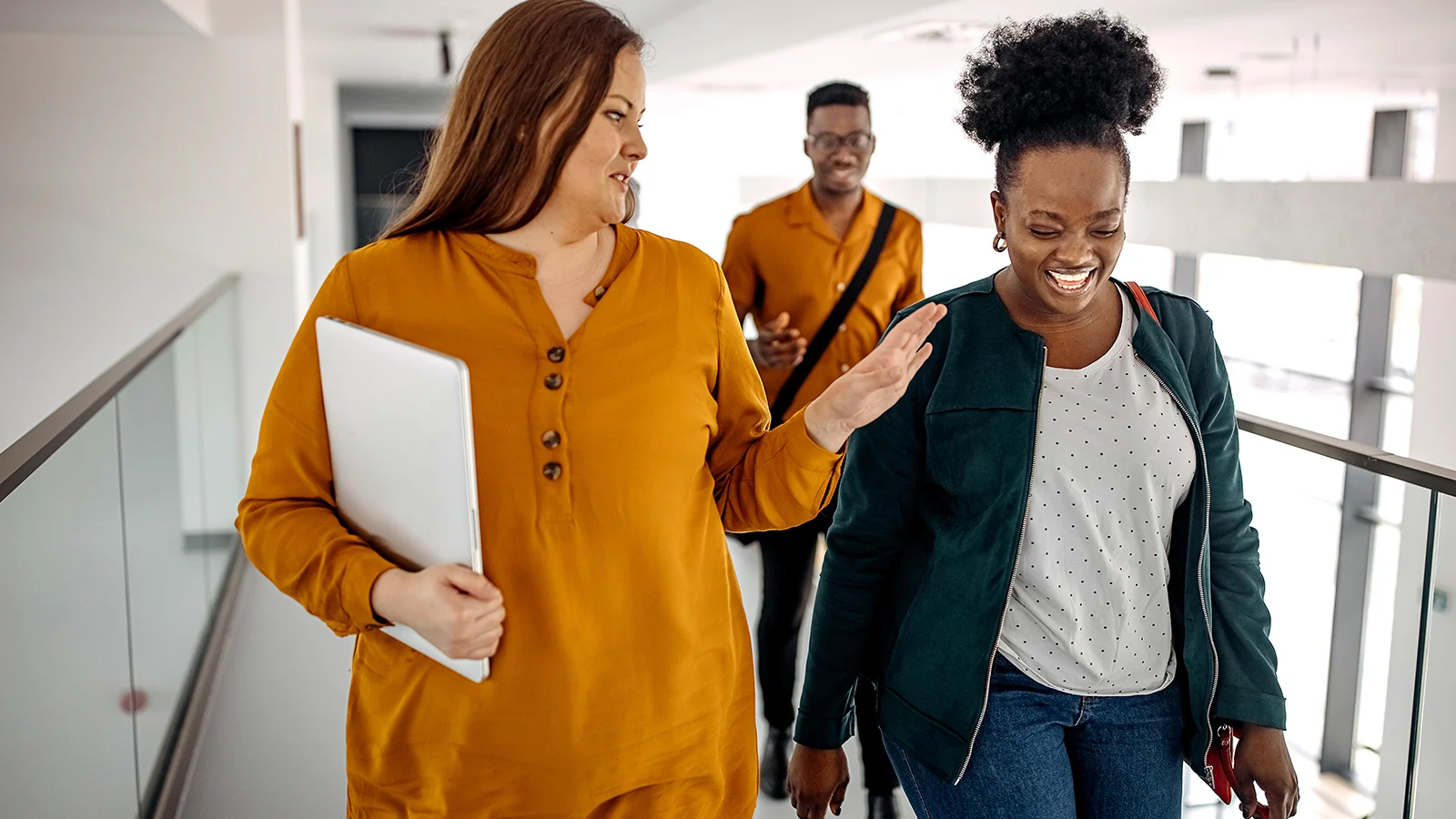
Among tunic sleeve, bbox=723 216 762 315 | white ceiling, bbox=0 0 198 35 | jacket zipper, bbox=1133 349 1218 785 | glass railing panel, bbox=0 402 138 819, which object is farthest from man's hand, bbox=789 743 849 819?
white ceiling, bbox=0 0 198 35

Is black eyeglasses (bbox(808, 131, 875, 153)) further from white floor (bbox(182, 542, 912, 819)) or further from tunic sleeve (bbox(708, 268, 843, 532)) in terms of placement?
tunic sleeve (bbox(708, 268, 843, 532))

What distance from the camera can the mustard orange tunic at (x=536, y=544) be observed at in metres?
1.29

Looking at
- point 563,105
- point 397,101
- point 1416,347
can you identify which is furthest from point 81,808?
point 397,101

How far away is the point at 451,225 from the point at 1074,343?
83 cm

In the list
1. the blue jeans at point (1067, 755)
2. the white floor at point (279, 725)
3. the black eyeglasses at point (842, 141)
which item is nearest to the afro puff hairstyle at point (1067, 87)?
the blue jeans at point (1067, 755)

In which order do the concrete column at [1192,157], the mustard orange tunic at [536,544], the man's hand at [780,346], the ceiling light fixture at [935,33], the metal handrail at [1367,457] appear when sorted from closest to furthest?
the mustard orange tunic at [536,544]
the metal handrail at [1367,457]
the man's hand at [780,346]
the ceiling light fixture at [935,33]
the concrete column at [1192,157]

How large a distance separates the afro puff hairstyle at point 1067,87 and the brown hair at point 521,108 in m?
0.53

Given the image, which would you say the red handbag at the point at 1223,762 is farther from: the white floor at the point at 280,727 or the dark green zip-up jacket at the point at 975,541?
the white floor at the point at 280,727

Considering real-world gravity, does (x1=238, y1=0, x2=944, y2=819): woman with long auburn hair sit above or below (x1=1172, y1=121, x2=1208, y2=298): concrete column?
below

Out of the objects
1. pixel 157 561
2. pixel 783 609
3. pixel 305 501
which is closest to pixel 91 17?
pixel 157 561

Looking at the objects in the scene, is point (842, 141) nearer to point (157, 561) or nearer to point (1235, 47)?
point (157, 561)

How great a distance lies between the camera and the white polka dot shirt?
61.0 inches

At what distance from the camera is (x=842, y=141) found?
310 cm

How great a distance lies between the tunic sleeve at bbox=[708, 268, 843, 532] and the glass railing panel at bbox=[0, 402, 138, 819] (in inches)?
44.1
